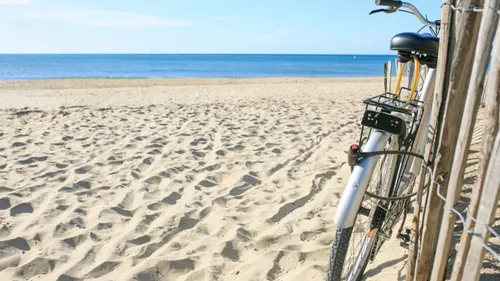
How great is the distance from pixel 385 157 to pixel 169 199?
7.57 feet

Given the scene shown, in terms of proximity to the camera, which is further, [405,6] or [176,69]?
[176,69]

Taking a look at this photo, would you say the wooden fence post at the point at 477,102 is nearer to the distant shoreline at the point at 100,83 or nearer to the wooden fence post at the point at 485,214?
the wooden fence post at the point at 485,214

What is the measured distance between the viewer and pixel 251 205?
161 inches

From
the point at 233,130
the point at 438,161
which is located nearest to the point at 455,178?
the point at 438,161

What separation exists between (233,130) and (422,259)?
527 centimetres

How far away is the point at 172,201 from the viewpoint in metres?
4.14

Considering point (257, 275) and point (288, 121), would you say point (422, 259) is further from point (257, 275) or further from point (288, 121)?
point (288, 121)

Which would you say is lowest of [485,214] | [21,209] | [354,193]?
[21,209]

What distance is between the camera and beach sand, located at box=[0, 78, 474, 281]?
3053 mm

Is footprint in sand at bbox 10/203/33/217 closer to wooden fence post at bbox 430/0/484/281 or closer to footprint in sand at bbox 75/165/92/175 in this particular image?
footprint in sand at bbox 75/165/92/175

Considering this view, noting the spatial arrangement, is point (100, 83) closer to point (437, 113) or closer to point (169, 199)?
point (169, 199)

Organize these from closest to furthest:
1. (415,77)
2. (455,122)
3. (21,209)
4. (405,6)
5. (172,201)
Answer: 1. (455,122)
2. (415,77)
3. (405,6)
4. (21,209)
5. (172,201)

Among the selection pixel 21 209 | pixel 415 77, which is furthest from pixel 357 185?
pixel 21 209

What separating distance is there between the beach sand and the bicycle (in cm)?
48
